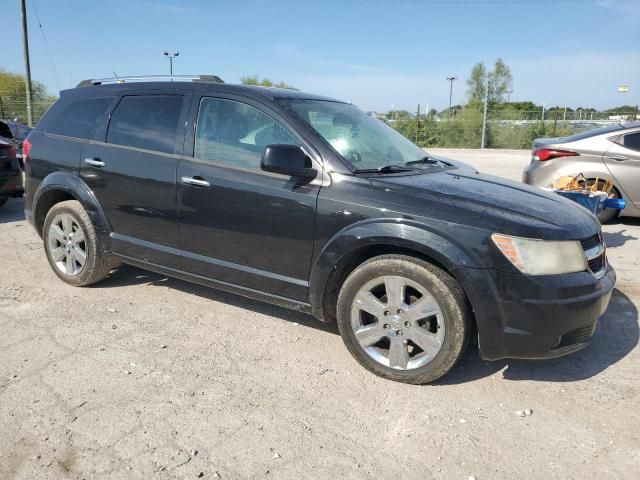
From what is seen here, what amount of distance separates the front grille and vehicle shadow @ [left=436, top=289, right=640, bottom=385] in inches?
25.4

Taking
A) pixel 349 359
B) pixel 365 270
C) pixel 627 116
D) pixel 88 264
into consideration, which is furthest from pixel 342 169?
pixel 627 116

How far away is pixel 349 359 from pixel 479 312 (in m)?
1.00

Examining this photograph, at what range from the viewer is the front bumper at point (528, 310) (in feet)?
9.59

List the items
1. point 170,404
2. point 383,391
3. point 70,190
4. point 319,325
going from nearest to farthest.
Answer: point 170,404
point 383,391
point 319,325
point 70,190

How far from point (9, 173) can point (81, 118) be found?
3743 millimetres

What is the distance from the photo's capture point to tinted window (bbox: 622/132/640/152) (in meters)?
7.23

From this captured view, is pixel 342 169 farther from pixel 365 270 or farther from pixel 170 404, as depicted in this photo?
pixel 170 404

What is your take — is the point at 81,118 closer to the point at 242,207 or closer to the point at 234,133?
the point at 234,133

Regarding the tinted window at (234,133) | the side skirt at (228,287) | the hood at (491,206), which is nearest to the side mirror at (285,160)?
the tinted window at (234,133)

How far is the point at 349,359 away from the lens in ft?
11.8

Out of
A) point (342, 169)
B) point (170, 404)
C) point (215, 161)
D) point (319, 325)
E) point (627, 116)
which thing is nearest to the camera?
point (170, 404)

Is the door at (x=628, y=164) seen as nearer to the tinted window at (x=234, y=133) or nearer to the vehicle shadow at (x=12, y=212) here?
the tinted window at (x=234, y=133)

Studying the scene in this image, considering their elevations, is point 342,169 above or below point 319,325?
above

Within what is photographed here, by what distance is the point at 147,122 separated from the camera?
431cm
